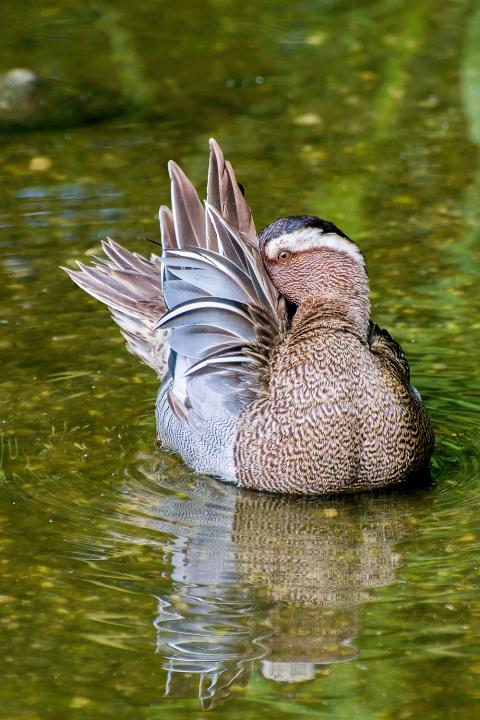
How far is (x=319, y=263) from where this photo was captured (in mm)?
7789

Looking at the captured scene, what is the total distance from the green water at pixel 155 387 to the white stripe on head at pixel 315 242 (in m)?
1.22

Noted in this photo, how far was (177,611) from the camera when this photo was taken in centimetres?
648

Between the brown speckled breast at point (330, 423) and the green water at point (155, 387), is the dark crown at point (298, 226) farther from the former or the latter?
the green water at point (155, 387)

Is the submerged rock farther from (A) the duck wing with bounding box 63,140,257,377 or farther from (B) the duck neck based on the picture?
(B) the duck neck

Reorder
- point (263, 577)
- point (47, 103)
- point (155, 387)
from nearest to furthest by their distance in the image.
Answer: point (263, 577) → point (155, 387) → point (47, 103)

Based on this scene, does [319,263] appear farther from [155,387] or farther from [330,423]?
[155,387]

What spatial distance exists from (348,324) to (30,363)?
2.15 m

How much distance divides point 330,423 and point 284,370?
0.39 meters

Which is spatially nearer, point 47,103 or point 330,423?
point 330,423

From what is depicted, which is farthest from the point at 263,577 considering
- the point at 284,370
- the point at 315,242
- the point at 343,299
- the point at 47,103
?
the point at 47,103

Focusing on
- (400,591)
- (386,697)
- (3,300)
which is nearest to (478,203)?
(3,300)

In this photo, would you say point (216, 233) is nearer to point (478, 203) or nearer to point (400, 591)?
point (400, 591)

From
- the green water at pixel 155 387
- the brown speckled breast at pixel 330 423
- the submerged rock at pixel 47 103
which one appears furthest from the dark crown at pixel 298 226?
the submerged rock at pixel 47 103

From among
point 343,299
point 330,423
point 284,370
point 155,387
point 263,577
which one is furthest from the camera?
point 155,387
